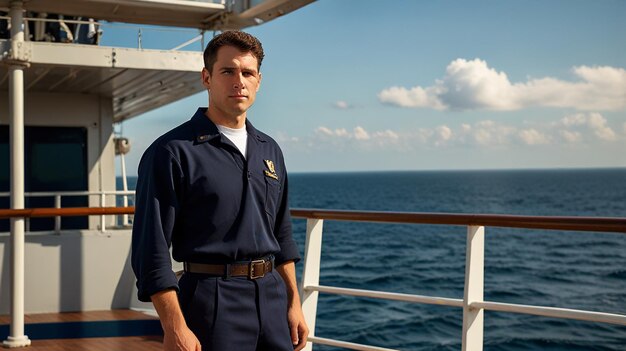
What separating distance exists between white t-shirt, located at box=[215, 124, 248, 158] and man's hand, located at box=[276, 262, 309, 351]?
39 centimetres

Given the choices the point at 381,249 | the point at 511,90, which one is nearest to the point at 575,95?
the point at 511,90

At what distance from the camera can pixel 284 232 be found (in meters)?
2.46

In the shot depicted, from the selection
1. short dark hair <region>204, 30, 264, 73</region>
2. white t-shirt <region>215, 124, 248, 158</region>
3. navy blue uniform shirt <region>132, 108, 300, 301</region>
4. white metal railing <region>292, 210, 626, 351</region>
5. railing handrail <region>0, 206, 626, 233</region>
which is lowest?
white metal railing <region>292, 210, 626, 351</region>

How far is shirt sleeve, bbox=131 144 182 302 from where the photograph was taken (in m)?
2.04

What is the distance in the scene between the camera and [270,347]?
7.29 ft

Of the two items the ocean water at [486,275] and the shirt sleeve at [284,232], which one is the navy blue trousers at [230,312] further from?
the ocean water at [486,275]

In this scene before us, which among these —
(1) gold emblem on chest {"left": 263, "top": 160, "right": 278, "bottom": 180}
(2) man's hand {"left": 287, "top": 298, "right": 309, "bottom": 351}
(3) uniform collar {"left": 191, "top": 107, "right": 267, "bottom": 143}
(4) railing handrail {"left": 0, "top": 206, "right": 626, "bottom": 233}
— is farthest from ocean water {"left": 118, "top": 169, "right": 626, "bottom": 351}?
(3) uniform collar {"left": 191, "top": 107, "right": 267, "bottom": 143}

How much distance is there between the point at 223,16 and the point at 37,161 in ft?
14.4

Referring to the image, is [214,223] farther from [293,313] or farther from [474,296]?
[474,296]

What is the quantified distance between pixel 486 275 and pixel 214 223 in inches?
→ 1527

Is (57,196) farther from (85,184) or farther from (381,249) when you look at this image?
(381,249)

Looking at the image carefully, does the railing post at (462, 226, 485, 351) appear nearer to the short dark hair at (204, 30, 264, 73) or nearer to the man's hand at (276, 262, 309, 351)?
the man's hand at (276, 262, 309, 351)

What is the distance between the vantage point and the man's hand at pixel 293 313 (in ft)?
7.77

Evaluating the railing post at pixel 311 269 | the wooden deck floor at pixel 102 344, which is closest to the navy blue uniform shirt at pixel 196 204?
the railing post at pixel 311 269
